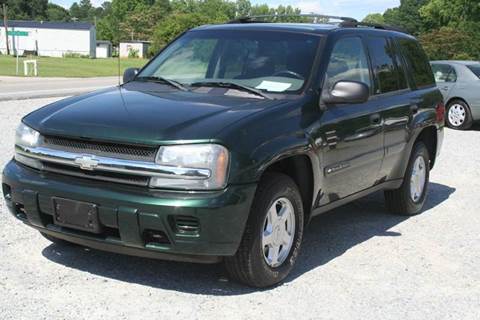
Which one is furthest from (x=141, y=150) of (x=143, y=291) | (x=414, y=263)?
(x=414, y=263)

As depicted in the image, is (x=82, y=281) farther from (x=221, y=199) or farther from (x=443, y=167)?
(x=443, y=167)

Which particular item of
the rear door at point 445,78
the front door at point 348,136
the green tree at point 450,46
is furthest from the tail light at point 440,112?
the green tree at point 450,46

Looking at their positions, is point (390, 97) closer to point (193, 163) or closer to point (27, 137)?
point (193, 163)

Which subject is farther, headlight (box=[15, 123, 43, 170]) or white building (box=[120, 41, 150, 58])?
white building (box=[120, 41, 150, 58])

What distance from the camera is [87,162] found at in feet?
13.4

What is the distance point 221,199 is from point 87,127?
97 centimetres

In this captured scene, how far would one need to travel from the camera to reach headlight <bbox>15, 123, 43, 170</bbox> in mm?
4359

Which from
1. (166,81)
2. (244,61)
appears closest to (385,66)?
(244,61)

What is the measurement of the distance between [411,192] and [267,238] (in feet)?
9.30

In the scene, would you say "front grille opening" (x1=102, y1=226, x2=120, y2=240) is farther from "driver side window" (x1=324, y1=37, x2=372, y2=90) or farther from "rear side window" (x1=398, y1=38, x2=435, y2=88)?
"rear side window" (x1=398, y1=38, x2=435, y2=88)

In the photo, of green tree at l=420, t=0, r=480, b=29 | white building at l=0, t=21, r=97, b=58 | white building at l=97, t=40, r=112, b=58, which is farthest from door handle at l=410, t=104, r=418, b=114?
white building at l=97, t=40, r=112, b=58

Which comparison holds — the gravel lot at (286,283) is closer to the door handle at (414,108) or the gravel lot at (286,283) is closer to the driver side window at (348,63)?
the door handle at (414,108)

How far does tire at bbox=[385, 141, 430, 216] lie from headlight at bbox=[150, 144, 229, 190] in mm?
3208

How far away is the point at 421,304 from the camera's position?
440 cm
